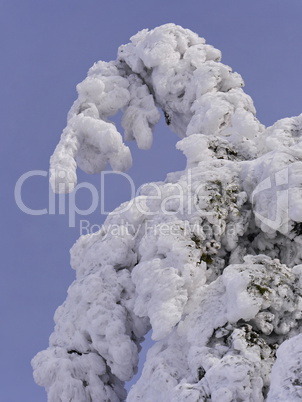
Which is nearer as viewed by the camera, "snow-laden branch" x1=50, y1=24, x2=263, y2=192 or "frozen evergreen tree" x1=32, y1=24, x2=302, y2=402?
"frozen evergreen tree" x1=32, y1=24, x2=302, y2=402

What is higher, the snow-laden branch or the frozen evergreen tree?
the snow-laden branch

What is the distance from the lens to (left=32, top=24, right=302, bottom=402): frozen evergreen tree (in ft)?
19.6

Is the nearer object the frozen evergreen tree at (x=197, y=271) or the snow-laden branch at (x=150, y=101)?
the frozen evergreen tree at (x=197, y=271)

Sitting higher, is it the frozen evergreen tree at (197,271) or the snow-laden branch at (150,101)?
the snow-laden branch at (150,101)

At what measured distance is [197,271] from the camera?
709cm

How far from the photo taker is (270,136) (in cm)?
907

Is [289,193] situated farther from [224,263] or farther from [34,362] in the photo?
[34,362]

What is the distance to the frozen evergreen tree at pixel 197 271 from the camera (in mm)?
5973

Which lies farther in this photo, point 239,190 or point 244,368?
point 239,190

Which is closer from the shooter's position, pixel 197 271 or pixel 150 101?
pixel 197 271

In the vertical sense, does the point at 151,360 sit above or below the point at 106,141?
below

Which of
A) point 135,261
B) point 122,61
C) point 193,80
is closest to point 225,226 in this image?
point 135,261

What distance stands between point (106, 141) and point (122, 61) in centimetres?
314

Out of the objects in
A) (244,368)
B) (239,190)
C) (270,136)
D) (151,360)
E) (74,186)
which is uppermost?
(74,186)
